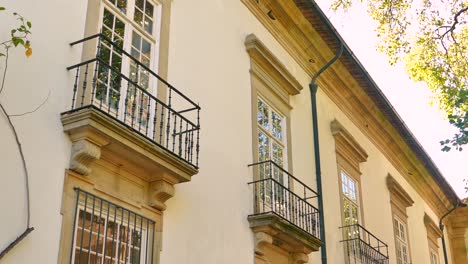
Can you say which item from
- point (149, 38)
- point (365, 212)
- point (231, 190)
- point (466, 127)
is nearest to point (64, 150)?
point (149, 38)

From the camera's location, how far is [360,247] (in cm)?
1388

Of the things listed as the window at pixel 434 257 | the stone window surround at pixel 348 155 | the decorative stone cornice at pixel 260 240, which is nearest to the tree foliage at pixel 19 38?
the decorative stone cornice at pixel 260 240

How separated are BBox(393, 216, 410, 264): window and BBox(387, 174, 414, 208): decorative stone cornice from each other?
54 centimetres

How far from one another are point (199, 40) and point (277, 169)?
9.17 ft

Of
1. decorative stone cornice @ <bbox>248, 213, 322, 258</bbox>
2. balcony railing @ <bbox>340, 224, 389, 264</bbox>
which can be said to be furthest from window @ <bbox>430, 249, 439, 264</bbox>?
decorative stone cornice @ <bbox>248, 213, 322, 258</bbox>

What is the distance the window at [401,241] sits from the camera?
17406 mm

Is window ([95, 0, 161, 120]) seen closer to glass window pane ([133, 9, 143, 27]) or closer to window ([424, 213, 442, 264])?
glass window pane ([133, 9, 143, 27])

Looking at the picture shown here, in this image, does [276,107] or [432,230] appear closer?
[276,107]

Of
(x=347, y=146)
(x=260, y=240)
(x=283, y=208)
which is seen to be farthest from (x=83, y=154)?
(x=347, y=146)

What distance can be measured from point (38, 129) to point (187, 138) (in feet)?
8.17

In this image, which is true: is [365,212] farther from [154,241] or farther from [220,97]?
[154,241]

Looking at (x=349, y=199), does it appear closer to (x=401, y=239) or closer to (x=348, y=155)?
(x=348, y=155)

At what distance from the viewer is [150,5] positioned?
30.3 ft

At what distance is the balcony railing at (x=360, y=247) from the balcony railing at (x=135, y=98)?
5628mm
